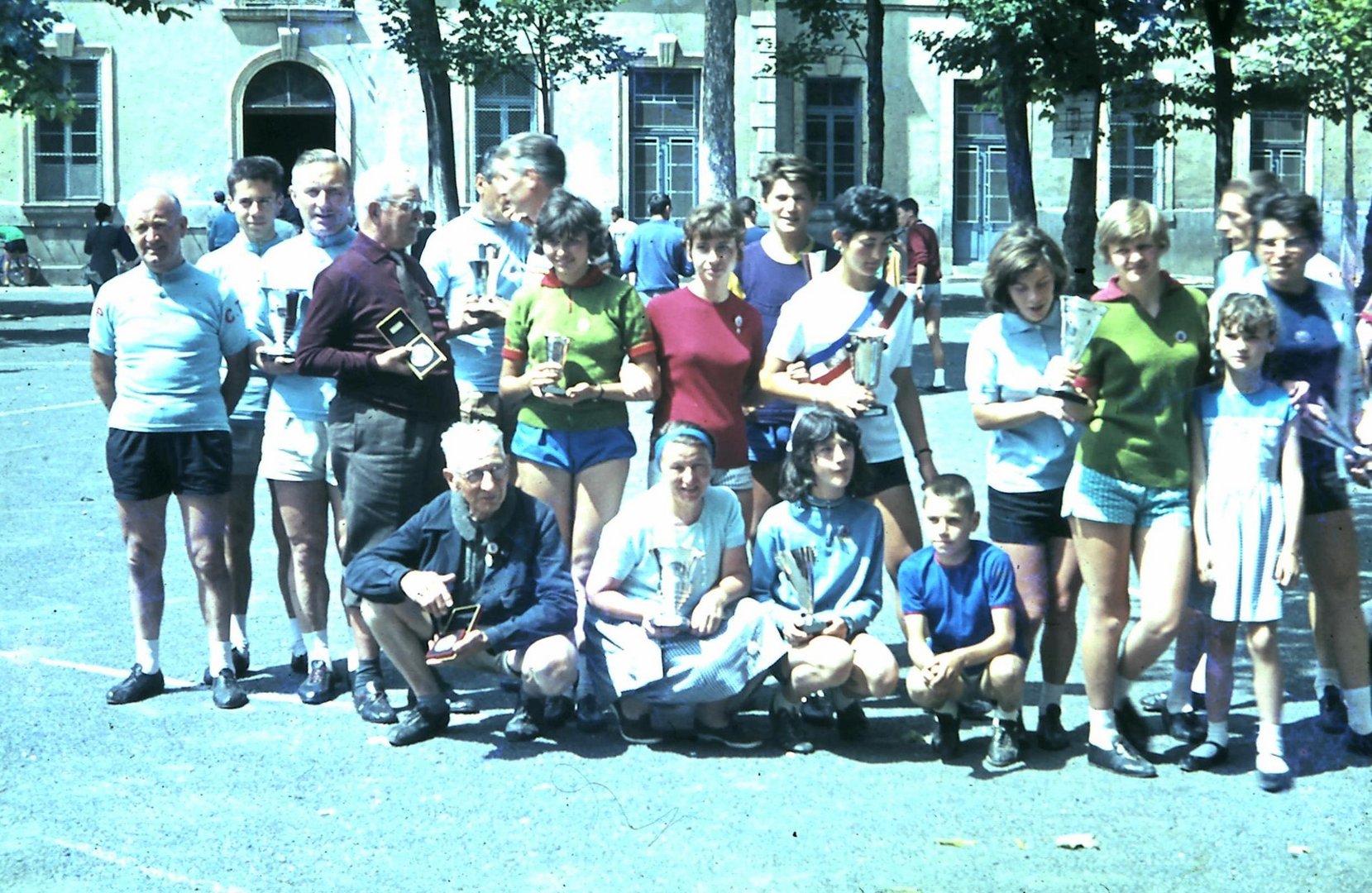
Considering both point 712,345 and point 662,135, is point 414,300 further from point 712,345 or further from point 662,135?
point 662,135

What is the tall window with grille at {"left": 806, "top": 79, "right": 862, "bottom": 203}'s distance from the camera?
41.0 metres

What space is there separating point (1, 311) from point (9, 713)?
2558 centimetres

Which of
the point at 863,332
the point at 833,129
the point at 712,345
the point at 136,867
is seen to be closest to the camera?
the point at 136,867

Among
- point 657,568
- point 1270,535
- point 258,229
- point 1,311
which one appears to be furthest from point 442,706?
point 1,311

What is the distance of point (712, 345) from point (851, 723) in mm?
1471

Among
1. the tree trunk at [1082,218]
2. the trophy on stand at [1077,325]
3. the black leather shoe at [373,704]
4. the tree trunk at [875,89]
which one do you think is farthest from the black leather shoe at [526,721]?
the tree trunk at [875,89]

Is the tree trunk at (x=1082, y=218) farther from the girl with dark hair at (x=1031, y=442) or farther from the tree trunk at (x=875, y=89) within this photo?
the girl with dark hair at (x=1031, y=442)

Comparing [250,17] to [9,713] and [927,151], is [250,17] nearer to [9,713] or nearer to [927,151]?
[927,151]

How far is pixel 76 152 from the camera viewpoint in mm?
37906

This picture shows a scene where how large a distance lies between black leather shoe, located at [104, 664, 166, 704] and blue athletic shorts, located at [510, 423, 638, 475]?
163 centimetres

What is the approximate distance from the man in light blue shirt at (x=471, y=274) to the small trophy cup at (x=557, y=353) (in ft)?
2.19

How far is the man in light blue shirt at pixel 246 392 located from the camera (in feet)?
25.5

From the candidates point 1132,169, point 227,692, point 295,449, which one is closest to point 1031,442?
point 295,449

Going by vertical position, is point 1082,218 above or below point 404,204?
above
